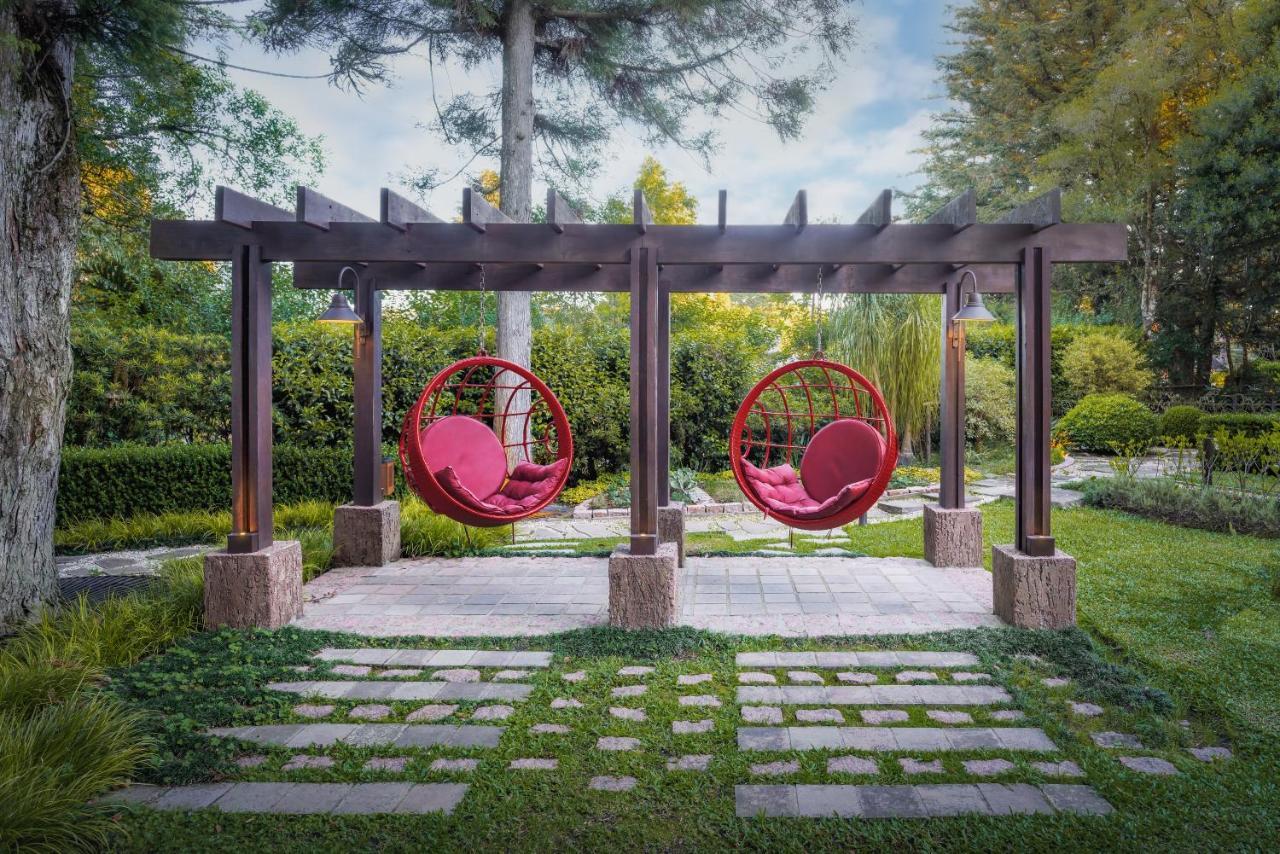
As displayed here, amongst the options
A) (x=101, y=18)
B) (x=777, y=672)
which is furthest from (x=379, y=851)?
(x=101, y=18)

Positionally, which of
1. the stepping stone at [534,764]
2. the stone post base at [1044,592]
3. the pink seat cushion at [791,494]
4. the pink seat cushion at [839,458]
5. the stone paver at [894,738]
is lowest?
the stepping stone at [534,764]

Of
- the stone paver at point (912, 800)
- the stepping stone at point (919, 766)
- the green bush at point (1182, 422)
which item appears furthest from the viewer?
the green bush at point (1182, 422)

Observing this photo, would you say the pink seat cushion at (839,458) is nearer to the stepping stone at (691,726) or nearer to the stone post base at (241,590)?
the stepping stone at (691,726)

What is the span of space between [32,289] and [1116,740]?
478 cm

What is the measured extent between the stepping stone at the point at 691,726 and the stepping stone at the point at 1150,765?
4.18 ft

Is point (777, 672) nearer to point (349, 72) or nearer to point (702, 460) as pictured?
point (702, 460)

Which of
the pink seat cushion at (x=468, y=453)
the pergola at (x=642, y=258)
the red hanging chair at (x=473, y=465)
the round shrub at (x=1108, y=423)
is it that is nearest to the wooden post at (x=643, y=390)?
the pergola at (x=642, y=258)

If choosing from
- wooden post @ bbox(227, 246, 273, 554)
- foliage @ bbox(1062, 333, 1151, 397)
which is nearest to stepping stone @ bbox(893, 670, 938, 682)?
wooden post @ bbox(227, 246, 273, 554)

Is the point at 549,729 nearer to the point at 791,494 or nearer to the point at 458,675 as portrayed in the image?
the point at 458,675

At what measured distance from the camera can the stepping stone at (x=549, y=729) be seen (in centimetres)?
254

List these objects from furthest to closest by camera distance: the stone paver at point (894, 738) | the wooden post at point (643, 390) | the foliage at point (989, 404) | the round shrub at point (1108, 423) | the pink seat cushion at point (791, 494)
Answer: the round shrub at point (1108, 423), the foliage at point (989, 404), the pink seat cushion at point (791, 494), the wooden post at point (643, 390), the stone paver at point (894, 738)

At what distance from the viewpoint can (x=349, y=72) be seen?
7.65m

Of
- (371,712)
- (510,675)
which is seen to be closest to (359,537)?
(510,675)

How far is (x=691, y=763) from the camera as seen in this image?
7.63 feet
